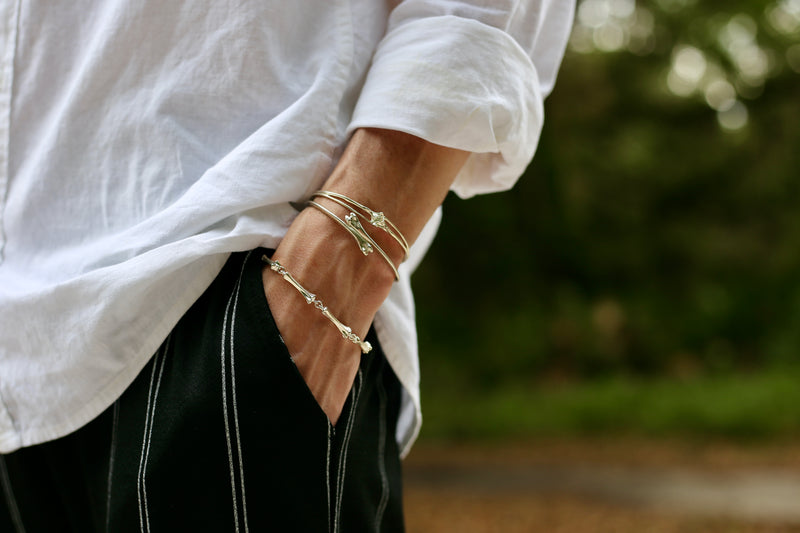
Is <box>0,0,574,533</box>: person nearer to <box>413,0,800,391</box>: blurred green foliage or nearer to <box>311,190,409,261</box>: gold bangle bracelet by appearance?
<box>311,190,409,261</box>: gold bangle bracelet

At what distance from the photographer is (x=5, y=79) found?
594 mm

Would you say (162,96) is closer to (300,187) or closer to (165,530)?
(300,187)

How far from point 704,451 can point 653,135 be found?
8.12 feet

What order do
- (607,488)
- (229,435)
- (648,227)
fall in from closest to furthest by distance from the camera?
(229,435) < (607,488) < (648,227)

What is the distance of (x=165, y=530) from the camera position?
51cm

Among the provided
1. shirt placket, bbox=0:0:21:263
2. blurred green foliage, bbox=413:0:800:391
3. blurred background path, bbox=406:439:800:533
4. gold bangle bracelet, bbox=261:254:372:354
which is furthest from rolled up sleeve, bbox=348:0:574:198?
blurred green foliage, bbox=413:0:800:391

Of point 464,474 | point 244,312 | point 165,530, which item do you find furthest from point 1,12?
point 464,474

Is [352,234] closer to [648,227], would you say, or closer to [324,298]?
[324,298]

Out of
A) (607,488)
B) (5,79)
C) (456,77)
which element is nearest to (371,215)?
(456,77)

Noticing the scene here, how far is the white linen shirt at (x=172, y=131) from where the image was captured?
1.72 ft

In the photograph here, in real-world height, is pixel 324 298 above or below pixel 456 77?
below

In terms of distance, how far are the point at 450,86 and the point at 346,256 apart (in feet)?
0.49

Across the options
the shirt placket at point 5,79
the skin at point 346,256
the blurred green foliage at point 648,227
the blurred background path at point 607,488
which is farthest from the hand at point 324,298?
the blurred green foliage at point 648,227

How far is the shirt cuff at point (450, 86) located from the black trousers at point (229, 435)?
15 centimetres
